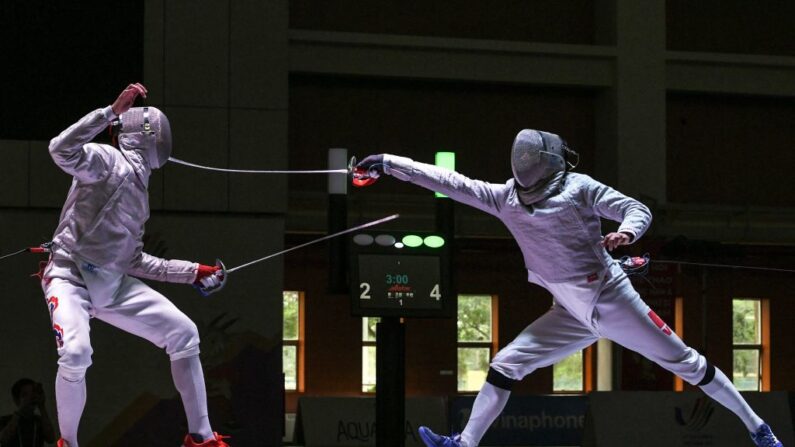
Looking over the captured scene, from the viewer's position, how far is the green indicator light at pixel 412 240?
19.3ft

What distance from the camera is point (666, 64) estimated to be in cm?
1084

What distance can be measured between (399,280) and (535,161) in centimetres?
153

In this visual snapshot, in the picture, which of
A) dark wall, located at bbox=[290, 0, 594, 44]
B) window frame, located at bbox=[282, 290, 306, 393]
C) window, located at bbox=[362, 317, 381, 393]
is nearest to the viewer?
dark wall, located at bbox=[290, 0, 594, 44]

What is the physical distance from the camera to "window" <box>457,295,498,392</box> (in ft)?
40.5

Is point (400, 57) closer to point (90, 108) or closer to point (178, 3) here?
point (178, 3)

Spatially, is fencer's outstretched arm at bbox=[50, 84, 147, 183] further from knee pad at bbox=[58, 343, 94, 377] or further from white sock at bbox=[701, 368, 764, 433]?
white sock at bbox=[701, 368, 764, 433]

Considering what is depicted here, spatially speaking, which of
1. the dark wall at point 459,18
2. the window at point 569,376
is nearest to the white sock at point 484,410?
the dark wall at point 459,18

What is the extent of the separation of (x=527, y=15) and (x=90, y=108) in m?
4.93

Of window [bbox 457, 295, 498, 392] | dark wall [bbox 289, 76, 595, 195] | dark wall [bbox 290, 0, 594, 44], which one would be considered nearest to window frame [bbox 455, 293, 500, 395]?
window [bbox 457, 295, 498, 392]

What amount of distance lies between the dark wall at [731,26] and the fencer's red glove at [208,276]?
7958mm

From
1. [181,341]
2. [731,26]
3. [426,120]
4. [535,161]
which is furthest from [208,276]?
[731,26]

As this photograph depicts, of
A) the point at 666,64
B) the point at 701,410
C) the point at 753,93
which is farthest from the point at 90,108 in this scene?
the point at 753,93

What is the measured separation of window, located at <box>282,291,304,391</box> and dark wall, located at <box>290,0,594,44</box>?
305 centimetres

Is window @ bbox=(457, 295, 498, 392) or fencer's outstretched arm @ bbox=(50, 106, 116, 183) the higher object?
fencer's outstretched arm @ bbox=(50, 106, 116, 183)
